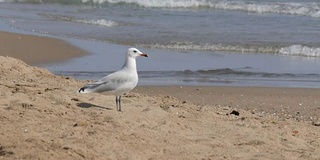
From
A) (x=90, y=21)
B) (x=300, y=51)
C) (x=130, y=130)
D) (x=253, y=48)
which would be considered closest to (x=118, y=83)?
(x=130, y=130)

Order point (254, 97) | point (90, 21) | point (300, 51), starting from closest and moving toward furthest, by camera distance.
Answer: point (254, 97), point (300, 51), point (90, 21)

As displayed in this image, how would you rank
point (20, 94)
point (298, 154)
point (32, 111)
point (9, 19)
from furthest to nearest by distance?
1. point (9, 19)
2. point (20, 94)
3. point (32, 111)
4. point (298, 154)

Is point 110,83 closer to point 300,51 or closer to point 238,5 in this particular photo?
point 300,51

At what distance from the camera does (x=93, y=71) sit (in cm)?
1474

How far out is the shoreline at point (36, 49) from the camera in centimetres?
1677

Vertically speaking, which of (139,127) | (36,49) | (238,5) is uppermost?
(139,127)

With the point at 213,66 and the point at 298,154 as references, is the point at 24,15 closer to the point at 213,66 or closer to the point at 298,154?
A: the point at 213,66

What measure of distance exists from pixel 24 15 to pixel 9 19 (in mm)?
2165

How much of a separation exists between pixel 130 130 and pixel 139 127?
214 millimetres

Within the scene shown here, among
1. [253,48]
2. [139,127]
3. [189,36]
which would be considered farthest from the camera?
[189,36]

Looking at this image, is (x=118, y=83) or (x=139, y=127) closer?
(x=139, y=127)

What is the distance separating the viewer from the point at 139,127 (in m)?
8.02

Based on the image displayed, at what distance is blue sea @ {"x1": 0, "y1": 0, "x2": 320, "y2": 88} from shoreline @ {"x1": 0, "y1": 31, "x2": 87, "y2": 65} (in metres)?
0.39

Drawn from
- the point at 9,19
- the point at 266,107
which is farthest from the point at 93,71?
the point at 9,19
